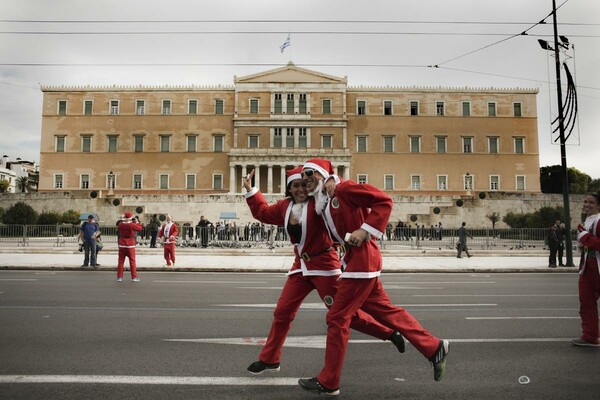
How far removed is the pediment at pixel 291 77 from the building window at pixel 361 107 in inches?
122

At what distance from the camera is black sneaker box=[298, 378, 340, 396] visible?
3.56 m

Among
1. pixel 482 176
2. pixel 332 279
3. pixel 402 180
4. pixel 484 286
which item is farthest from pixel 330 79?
pixel 332 279

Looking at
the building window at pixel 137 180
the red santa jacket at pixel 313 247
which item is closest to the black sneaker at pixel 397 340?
the red santa jacket at pixel 313 247

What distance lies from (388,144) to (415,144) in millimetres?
3470

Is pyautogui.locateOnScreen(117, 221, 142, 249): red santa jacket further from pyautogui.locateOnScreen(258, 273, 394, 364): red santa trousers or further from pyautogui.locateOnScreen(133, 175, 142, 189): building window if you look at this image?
pyautogui.locateOnScreen(133, 175, 142, 189): building window

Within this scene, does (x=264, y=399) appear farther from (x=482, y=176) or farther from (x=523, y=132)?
(x=523, y=132)

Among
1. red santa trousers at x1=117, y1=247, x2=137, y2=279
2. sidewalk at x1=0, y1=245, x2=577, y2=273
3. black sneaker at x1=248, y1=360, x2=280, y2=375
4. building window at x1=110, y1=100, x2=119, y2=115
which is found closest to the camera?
black sneaker at x1=248, y1=360, x2=280, y2=375

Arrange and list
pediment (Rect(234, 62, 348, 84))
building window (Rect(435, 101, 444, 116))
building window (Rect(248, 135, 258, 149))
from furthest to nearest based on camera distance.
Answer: building window (Rect(435, 101, 444, 116))
pediment (Rect(234, 62, 348, 84))
building window (Rect(248, 135, 258, 149))

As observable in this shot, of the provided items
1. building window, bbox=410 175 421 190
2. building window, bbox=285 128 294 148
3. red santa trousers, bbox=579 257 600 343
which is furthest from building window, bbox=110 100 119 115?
red santa trousers, bbox=579 257 600 343

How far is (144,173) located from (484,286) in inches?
2083

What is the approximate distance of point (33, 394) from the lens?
11.6 ft

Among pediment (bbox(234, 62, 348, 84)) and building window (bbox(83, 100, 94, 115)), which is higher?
pediment (bbox(234, 62, 348, 84))

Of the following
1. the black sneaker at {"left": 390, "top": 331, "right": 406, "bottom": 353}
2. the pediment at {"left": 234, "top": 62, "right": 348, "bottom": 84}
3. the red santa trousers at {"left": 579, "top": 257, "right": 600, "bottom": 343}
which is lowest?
the black sneaker at {"left": 390, "top": 331, "right": 406, "bottom": 353}

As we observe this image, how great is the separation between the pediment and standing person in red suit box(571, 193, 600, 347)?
2171 inches
